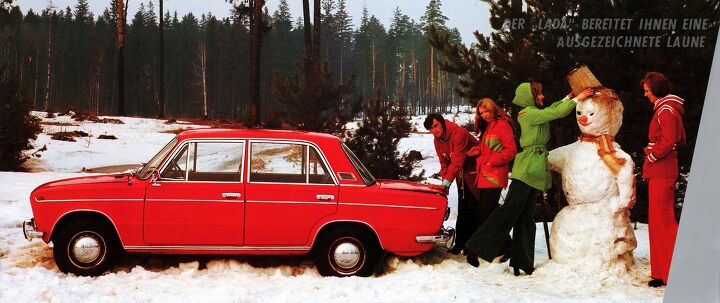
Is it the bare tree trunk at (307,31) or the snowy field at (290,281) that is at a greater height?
the bare tree trunk at (307,31)

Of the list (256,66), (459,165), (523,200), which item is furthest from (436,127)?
(256,66)

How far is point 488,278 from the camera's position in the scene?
189 inches

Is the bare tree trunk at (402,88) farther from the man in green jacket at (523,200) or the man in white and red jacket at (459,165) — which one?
the man in green jacket at (523,200)

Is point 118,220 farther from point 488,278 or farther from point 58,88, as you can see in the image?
point 58,88

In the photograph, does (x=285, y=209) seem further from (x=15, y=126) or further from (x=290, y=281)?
(x=15, y=126)

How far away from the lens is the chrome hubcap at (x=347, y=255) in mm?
4762

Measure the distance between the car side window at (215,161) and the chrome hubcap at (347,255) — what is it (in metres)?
1.03

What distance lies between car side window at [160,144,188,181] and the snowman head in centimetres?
333

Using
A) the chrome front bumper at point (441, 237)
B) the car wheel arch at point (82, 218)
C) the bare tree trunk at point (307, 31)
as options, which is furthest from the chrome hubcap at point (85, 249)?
the bare tree trunk at point (307, 31)

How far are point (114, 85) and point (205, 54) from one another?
11.1 meters

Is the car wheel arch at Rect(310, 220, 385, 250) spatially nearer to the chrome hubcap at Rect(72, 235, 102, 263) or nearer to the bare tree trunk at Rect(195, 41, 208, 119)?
the chrome hubcap at Rect(72, 235, 102, 263)

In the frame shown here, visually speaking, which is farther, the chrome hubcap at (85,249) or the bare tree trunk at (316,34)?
the bare tree trunk at (316,34)

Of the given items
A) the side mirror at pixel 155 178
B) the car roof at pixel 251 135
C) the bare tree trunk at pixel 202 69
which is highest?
the bare tree trunk at pixel 202 69

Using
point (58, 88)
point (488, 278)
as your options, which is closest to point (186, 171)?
point (488, 278)
